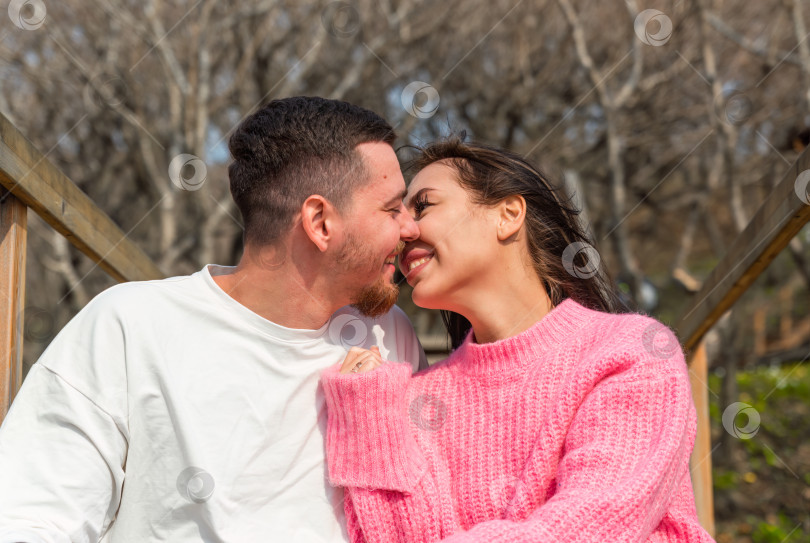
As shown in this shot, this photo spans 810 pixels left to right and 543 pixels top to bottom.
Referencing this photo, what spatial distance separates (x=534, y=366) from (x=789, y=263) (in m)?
10.0

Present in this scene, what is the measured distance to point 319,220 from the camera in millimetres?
2254

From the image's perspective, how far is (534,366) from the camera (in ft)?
6.97

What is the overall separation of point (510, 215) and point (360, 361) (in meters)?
0.60

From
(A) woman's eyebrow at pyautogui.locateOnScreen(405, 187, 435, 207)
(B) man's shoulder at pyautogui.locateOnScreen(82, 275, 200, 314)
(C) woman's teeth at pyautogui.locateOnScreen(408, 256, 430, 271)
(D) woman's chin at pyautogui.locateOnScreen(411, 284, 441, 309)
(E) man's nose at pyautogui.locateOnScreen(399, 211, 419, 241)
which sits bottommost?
(D) woman's chin at pyautogui.locateOnScreen(411, 284, 441, 309)

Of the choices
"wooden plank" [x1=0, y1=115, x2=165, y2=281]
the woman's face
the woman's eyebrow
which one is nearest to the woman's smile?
the woman's face

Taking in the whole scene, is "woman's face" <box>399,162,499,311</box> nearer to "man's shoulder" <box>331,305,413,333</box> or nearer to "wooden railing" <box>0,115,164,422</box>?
"man's shoulder" <box>331,305,413,333</box>

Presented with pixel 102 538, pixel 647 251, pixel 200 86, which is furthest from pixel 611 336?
pixel 647 251

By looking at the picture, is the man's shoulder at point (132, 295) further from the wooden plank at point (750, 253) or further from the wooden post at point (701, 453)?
the wooden post at point (701, 453)

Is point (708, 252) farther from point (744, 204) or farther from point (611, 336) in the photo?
point (611, 336)

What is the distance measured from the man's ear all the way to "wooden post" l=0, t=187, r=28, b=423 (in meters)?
0.70

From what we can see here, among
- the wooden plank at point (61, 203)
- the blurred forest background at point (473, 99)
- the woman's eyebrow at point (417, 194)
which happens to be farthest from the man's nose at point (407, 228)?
the blurred forest background at point (473, 99)

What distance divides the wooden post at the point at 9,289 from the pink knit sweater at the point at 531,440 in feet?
2.49

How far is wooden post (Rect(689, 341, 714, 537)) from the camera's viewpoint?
3199 mm

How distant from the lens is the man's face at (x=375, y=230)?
2250 millimetres
